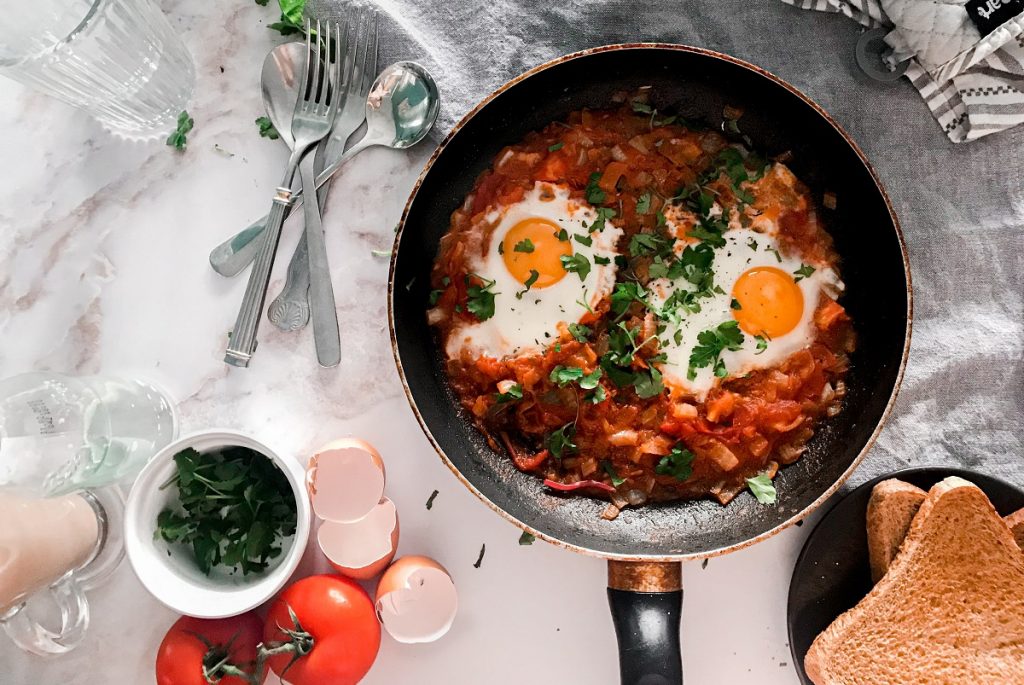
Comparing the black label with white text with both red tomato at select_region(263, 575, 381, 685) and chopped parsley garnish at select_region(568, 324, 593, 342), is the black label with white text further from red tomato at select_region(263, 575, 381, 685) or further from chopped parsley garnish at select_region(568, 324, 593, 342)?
red tomato at select_region(263, 575, 381, 685)

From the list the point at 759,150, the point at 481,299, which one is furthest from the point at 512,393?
the point at 759,150

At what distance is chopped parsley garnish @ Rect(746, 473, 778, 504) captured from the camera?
2.86 meters

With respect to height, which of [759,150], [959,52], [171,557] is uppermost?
[959,52]

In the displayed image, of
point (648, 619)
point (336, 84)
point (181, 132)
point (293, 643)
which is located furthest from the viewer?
point (181, 132)

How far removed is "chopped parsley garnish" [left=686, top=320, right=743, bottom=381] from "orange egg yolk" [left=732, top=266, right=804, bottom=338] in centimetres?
5

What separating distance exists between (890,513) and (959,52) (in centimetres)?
161

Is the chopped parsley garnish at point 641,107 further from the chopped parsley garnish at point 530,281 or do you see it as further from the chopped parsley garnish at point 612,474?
the chopped parsley garnish at point 612,474

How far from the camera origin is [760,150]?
3.00 metres

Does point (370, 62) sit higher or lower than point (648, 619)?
higher

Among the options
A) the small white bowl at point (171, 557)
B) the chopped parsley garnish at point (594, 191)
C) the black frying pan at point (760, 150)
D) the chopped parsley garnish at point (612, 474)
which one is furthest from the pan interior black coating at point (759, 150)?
the small white bowl at point (171, 557)

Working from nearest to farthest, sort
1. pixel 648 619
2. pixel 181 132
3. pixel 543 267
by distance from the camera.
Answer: pixel 648 619
pixel 543 267
pixel 181 132

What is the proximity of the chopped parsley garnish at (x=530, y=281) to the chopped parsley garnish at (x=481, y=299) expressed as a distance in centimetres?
9

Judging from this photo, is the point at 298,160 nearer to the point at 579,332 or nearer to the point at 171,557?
the point at 579,332

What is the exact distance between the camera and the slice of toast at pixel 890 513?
2.79 metres
